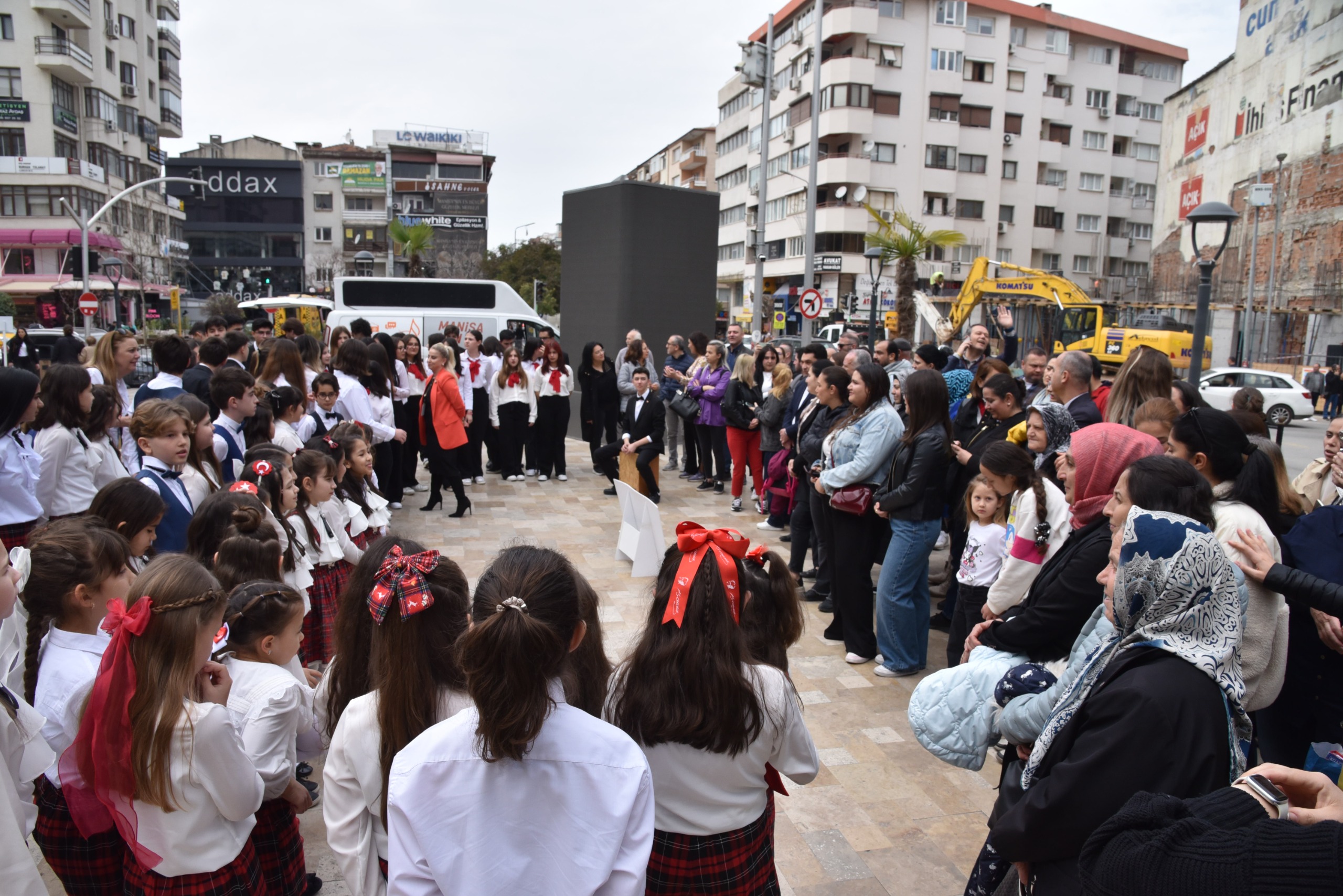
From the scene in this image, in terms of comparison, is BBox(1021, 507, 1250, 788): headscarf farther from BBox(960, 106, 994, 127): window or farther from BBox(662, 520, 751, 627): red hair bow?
BBox(960, 106, 994, 127): window

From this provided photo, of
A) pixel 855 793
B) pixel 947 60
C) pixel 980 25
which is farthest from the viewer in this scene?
pixel 980 25

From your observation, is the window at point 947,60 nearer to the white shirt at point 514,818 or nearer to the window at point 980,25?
the window at point 980,25

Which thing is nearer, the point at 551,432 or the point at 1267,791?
the point at 1267,791

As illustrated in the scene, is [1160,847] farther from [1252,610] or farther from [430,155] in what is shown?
[430,155]

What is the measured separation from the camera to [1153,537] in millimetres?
1759

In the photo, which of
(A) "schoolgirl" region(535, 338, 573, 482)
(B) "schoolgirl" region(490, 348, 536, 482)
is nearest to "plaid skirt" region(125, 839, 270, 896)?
(B) "schoolgirl" region(490, 348, 536, 482)

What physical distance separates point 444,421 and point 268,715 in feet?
20.2

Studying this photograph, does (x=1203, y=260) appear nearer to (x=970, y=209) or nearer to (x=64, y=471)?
(x=64, y=471)

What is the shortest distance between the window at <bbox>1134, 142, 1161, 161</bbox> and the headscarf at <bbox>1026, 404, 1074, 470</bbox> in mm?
54444

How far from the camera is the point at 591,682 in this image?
206cm

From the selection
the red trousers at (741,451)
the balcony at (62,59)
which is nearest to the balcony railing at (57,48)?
the balcony at (62,59)

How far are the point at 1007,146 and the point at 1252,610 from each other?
158ft

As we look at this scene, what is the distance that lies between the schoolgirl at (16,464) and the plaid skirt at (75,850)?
2.40 meters

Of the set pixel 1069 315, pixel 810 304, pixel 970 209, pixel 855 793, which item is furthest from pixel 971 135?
pixel 855 793
